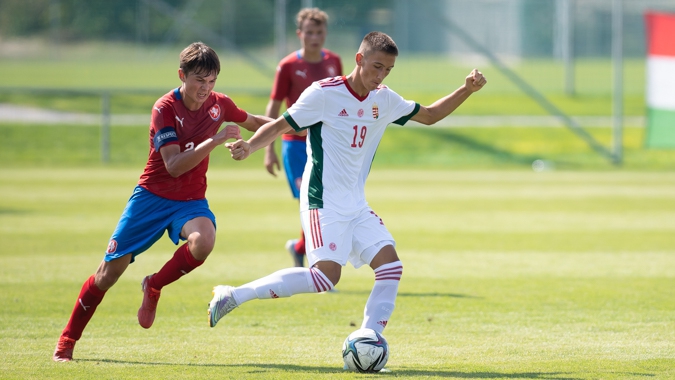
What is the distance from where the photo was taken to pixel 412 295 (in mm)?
8328

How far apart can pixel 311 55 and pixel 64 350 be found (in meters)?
4.65

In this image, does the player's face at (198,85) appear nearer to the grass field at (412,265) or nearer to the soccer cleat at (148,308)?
the soccer cleat at (148,308)

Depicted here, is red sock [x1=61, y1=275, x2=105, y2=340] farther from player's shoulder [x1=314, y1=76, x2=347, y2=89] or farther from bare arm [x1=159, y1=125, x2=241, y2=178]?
player's shoulder [x1=314, y1=76, x2=347, y2=89]

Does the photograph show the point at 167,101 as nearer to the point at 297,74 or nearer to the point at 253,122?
the point at 253,122

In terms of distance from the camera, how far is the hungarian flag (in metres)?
19.7

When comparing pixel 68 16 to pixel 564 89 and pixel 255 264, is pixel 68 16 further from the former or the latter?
pixel 255 264

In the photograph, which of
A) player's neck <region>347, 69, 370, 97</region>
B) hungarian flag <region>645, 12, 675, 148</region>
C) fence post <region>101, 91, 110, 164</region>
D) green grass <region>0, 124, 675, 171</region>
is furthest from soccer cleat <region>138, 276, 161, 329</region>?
fence post <region>101, 91, 110, 164</region>

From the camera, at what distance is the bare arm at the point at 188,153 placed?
5652 millimetres

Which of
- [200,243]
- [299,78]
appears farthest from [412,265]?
[200,243]

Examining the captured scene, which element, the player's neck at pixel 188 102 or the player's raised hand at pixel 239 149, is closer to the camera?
the player's raised hand at pixel 239 149

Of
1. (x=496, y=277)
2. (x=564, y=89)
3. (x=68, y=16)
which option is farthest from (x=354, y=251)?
(x=68, y=16)

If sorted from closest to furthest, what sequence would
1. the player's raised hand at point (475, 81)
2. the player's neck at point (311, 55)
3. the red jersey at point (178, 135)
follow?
the red jersey at point (178, 135) < the player's raised hand at point (475, 81) < the player's neck at point (311, 55)

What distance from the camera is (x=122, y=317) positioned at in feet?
24.1

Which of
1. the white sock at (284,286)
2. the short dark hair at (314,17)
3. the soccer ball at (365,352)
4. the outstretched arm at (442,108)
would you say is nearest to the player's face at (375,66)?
the outstretched arm at (442,108)
